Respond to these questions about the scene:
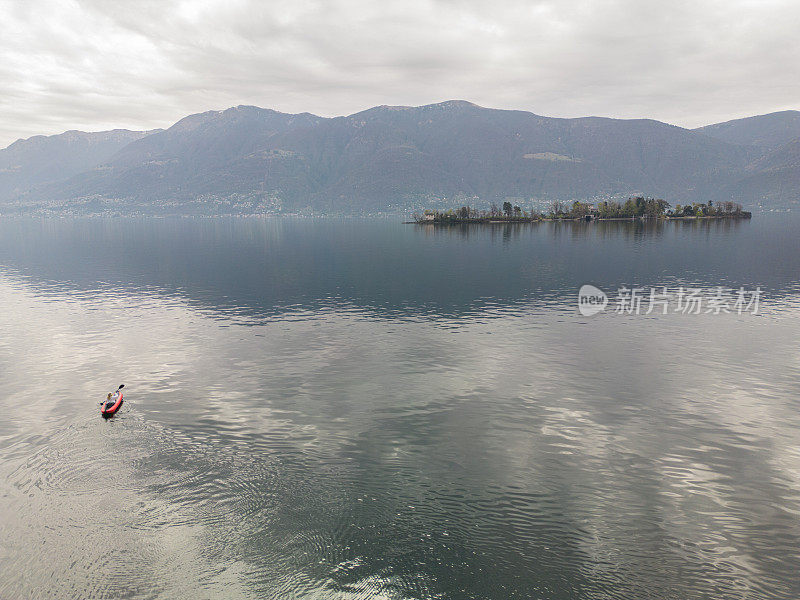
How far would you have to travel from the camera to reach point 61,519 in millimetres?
30312

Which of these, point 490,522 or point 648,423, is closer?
point 490,522

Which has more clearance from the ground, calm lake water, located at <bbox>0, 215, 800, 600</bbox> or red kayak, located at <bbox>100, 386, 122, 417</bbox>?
red kayak, located at <bbox>100, 386, 122, 417</bbox>

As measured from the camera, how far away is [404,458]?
37.3 m

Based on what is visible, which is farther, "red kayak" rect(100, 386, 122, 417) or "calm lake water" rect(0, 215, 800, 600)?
"red kayak" rect(100, 386, 122, 417)

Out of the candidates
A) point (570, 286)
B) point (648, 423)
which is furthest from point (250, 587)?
point (570, 286)

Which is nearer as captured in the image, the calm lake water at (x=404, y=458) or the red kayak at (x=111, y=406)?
the calm lake water at (x=404, y=458)

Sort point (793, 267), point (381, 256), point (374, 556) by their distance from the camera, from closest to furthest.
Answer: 1. point (374, 556)
2. point (793, 267)
3. point (381, 256)

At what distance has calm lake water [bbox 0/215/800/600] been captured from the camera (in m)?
25.8

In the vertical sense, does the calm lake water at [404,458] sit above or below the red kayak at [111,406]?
below

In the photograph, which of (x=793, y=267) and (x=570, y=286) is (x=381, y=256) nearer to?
Answer: (x=570, y=286)

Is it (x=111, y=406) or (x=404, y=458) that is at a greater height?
(x=111, y=406)

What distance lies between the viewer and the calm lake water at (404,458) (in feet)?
84.6

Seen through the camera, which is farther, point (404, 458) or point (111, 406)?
point (111, 406)

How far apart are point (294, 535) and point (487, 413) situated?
951 inches
